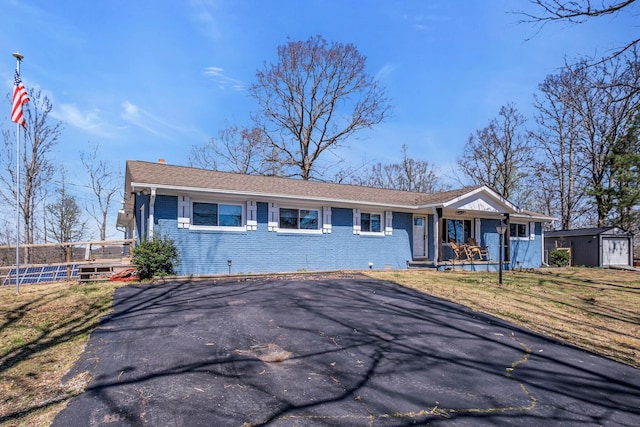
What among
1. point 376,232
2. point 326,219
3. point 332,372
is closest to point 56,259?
point 326,219

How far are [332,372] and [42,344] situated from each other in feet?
12.9

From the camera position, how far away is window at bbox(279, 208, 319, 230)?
1262cm

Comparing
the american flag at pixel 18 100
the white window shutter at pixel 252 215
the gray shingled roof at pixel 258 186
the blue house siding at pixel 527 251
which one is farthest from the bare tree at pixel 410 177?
the american flag at pixel 18 100

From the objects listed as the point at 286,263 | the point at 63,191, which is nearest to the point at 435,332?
the point at 286,263

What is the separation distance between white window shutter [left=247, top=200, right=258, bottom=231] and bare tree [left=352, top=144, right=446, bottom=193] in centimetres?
2433

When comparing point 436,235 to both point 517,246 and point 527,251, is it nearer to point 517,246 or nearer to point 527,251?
point 517,246

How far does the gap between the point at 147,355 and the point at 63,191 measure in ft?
93.0

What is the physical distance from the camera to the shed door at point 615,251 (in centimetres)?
2033

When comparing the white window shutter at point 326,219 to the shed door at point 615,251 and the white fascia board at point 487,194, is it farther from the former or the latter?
the shed door at point 615,251

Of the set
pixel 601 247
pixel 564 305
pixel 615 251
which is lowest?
pixel 564 305

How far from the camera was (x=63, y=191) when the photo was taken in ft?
85.7

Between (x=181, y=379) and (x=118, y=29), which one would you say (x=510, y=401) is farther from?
(x=118, y=29)

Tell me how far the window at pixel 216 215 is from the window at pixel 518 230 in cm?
1431

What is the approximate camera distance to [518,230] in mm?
18312
